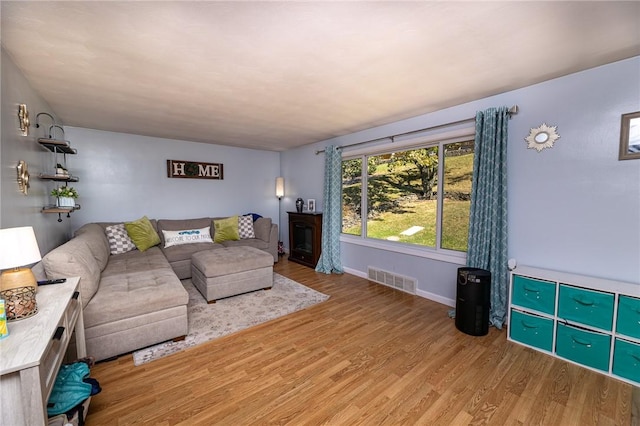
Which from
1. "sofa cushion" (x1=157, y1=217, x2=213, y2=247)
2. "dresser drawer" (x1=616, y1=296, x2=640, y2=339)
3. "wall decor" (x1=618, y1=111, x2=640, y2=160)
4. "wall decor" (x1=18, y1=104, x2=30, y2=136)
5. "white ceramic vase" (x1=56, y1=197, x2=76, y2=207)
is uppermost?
"wall decor" (x1=18, y1=104, x2=30, y2=136)

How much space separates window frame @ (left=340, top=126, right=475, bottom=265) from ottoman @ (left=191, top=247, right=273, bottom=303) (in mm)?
1610

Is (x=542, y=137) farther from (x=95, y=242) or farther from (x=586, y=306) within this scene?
(x=95, y=242)

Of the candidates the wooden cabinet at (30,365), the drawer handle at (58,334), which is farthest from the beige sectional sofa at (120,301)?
the drawer handle at (58,334)

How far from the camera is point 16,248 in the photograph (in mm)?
1269

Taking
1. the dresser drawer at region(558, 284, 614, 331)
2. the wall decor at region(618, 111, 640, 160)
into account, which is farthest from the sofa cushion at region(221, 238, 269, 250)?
Answer: the wall decor at region(618, 111, 640, 160)

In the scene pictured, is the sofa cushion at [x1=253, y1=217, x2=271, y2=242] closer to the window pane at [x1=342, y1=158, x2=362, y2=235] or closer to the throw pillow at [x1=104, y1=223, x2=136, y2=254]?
the window pane at [x1=342, y1=158, x2=362, y2=235]

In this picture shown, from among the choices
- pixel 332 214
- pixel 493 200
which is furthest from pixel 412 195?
pixel 332 214

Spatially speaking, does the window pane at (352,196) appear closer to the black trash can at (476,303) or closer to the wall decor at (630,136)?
the black trash can at (476,303)

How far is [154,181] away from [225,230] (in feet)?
4.85

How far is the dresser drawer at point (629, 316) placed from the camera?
179 cm

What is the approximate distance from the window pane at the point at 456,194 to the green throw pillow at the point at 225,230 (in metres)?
3.52

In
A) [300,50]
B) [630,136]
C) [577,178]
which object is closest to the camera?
[300,50]

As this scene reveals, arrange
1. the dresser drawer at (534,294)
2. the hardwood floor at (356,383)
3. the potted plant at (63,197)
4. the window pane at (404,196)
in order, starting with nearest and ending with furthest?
the hardwood floor at (356,383) < the dresser drawer at (534,294) < the potted plant at (63,197) < the window pane at (404,196)

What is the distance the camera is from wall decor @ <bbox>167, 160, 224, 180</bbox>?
4637 millimetres
